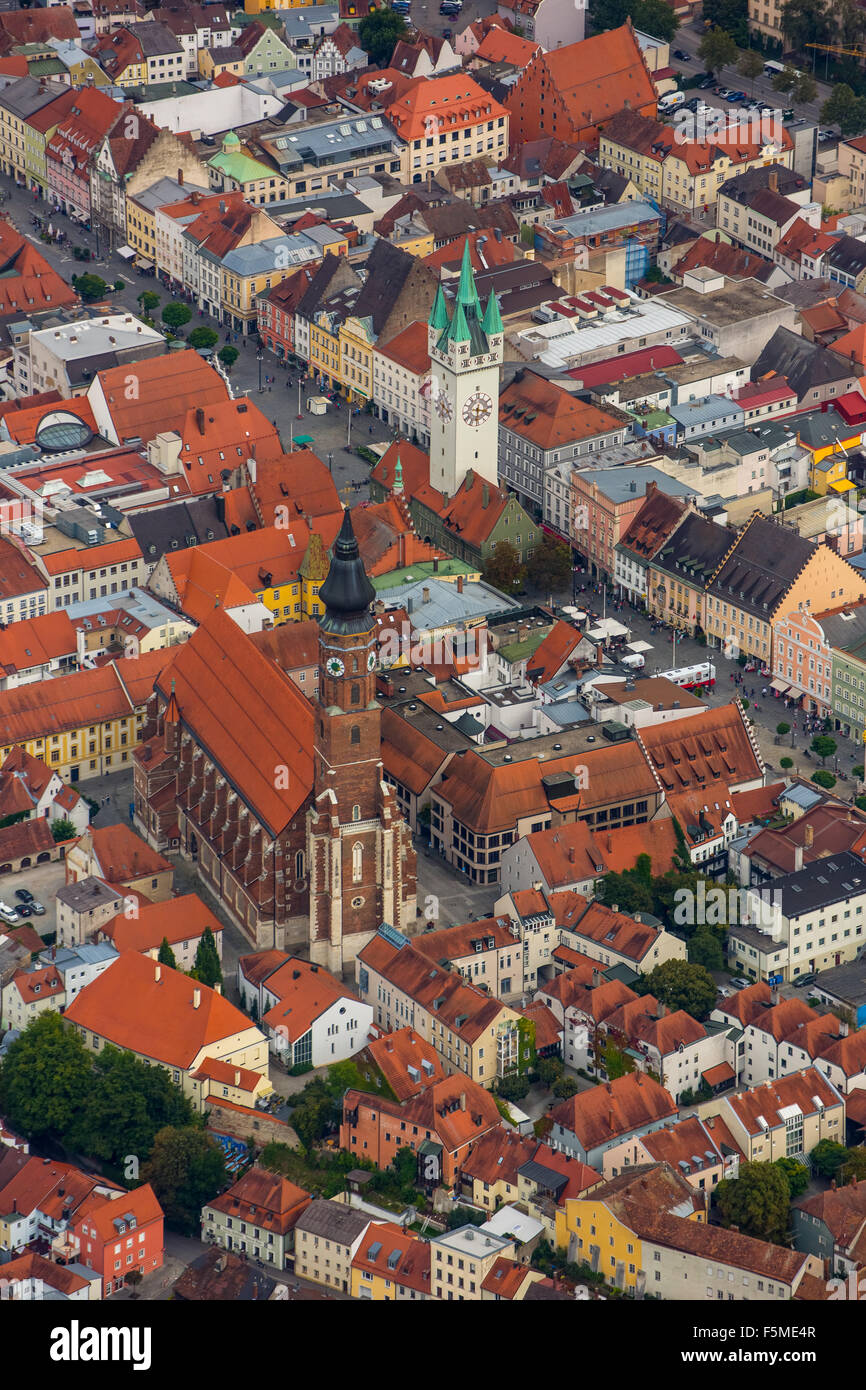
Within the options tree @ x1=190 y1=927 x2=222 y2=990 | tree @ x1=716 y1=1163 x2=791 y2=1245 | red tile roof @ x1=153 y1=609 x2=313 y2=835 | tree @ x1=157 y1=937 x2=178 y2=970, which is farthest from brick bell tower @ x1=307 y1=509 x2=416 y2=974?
tree @ x1=716 y1=1163 x2=791 y2=1245

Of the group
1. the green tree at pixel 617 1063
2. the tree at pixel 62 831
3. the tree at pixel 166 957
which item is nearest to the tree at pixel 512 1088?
the green tree at pixel 617 1063

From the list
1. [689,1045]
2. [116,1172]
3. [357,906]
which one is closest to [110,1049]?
[116,1172]

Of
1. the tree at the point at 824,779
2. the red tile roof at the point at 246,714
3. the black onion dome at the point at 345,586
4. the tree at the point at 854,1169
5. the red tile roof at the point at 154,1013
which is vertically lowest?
the tree at the point at 824,779

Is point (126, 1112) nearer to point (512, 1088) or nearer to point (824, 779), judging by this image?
point (512, 1088)

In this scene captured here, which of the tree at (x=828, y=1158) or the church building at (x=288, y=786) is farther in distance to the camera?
the church building at (x=288, y=786)

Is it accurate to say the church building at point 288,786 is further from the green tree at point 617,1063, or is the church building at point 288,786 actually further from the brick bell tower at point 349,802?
the green tree at point 617,1063

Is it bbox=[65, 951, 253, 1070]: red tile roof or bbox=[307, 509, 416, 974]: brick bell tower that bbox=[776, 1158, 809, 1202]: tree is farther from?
bbox=[307, 509, 416, 974]: brick bell tower

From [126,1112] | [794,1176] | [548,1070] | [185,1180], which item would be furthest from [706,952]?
[126,1112]

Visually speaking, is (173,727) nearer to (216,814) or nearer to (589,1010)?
(216,814)
